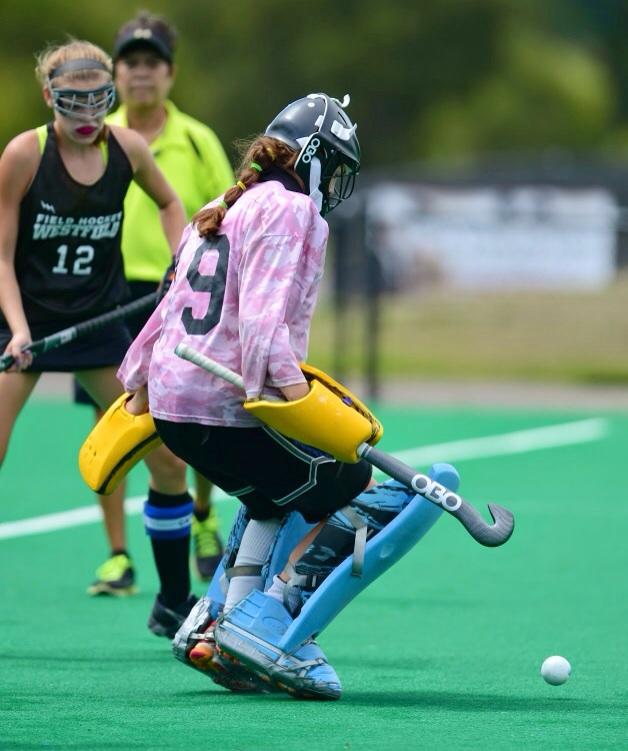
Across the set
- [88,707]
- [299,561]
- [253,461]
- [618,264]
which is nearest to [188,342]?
[253,461]

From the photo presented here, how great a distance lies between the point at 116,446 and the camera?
593cm

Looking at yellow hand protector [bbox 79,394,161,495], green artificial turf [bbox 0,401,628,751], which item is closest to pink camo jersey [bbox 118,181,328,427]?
yellow hand protector [bbox 79,394,161,495]

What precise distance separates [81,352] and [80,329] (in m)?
0.16

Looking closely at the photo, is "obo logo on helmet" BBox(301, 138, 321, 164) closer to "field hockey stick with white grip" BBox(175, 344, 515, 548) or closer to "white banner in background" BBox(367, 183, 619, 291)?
"field hockey stick with white grip" BBox(175, 344, 515, 548)

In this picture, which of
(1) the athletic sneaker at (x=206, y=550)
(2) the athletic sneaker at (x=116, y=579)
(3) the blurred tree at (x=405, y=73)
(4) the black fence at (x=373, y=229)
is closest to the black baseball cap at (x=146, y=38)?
(1) the athletic sneaker at (x=206, y=550)

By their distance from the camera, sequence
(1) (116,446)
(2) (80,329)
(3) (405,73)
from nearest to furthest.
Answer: (1) (116,446) < (2) (80,329) < (3) (405,73)

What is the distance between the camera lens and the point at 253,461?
18.2 feet

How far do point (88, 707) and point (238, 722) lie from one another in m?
0.49

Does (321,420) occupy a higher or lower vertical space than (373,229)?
higher

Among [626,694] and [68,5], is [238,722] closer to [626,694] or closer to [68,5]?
[626,694]

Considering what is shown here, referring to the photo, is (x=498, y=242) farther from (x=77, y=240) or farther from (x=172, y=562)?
(x=172, y=562)

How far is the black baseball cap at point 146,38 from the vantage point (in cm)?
816

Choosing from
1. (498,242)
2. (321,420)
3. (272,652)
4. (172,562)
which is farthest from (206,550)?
(498,242)

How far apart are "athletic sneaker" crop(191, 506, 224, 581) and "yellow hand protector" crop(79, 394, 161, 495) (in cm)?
232
